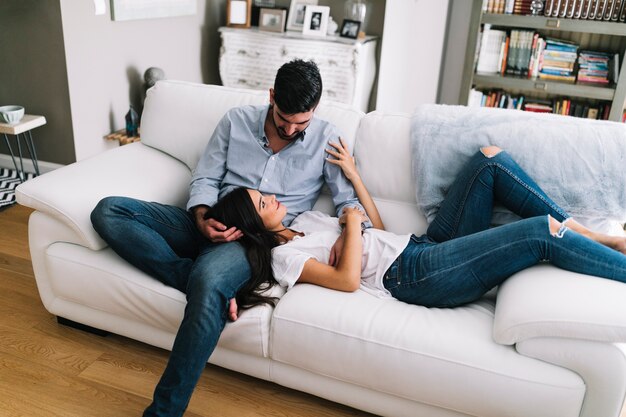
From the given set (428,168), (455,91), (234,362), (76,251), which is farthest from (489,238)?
(455,91)

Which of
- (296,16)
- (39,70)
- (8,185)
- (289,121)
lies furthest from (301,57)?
(289,121)

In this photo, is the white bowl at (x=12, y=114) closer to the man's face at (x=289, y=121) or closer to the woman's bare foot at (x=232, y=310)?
the man's face at (x=289, y=121)

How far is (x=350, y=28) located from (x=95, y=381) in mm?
2842

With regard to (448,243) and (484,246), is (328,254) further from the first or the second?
(484,246)

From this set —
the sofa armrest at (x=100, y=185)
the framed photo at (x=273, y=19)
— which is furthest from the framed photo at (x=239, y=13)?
the sofa armrest at (x=100, y=185)

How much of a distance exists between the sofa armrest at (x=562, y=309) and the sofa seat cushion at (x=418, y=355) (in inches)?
2.9

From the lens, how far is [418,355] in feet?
4.59

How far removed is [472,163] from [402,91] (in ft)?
7.42

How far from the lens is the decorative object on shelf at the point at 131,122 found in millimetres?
3250

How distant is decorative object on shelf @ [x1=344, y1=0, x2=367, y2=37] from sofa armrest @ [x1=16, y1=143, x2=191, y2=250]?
83.1 inches

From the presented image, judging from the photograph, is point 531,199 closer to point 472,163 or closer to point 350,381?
point 472,163

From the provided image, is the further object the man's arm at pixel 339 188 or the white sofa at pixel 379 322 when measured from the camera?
the man's arm at pixel 339 188

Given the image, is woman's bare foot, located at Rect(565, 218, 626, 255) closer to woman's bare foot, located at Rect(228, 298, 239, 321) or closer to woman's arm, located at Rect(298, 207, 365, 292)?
woman's arm, located at Rect(298, 207, 365, 292)

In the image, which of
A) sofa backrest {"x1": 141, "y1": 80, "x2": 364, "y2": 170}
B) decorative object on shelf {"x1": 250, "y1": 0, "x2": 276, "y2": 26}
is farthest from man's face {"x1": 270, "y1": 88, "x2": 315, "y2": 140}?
decorative object on shelf {"x1": 250, "y1": 0, "x2": 276, "y2": 26}
